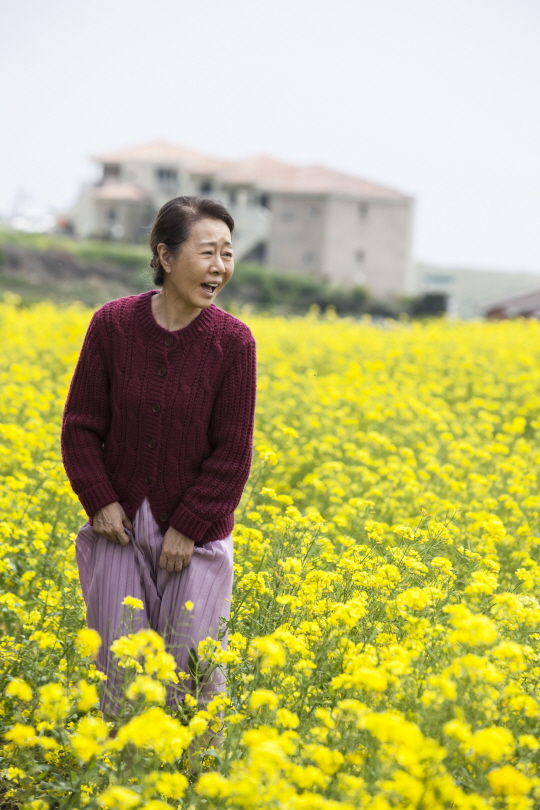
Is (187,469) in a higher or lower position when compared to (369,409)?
higher

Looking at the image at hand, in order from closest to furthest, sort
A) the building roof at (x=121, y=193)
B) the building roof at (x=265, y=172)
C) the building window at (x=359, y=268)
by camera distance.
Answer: the building window at (x=359, y=268) → the building roof at (x=265, y=172) → the building roof at (x=121, y=193)

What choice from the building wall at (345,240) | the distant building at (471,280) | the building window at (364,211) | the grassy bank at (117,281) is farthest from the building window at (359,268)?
the distant building at (471,280)

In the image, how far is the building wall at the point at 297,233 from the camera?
4488 cm

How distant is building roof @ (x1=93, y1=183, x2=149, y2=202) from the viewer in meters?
47.0

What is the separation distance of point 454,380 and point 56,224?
50.7 metres

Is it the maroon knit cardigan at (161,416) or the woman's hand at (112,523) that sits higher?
the maroon knit cardigan at (161,416)

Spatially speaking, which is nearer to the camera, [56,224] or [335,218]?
[335,218]

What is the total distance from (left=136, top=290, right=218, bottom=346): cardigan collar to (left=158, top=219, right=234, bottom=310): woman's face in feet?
0.21

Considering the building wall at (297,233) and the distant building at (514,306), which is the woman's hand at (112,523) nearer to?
the distant building at (514,306)

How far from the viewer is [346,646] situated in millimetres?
2324

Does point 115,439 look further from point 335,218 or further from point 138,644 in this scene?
point 335,218

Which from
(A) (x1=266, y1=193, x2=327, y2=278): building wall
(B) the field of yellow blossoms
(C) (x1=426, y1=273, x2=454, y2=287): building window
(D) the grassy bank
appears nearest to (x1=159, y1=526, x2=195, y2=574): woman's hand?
A: (B) the field of yellow blossoms

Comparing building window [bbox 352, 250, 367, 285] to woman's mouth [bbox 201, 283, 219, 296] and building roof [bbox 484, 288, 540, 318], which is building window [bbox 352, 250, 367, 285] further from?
woman's mouth [bbox 201, 283, 219, 296]

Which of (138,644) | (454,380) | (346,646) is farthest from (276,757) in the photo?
(454,380)
